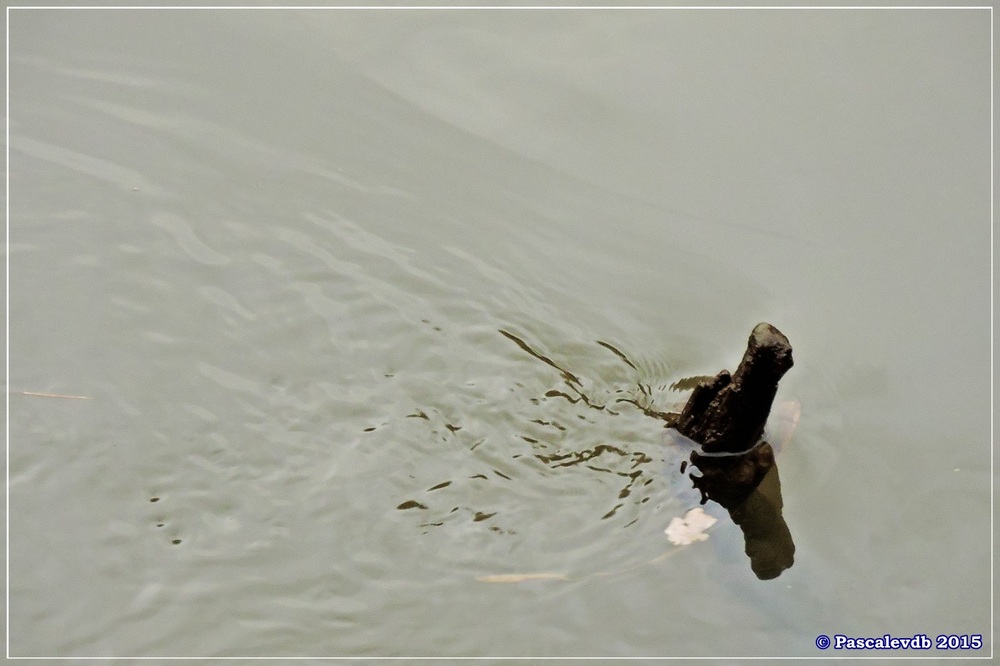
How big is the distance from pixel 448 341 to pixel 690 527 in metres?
1.17

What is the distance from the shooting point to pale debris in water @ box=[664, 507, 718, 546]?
3.03m

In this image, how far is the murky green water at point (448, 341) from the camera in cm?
286

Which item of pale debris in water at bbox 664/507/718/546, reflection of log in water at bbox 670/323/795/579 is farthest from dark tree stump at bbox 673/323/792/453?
pale debris in water at bbox 664/507/718/546

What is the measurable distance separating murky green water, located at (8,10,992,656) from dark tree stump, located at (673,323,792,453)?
151 millimetres

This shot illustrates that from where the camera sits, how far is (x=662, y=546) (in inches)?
118

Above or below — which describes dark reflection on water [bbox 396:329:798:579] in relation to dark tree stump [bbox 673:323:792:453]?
below

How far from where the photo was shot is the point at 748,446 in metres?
3.26

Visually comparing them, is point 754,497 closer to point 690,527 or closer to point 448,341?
point 690,527

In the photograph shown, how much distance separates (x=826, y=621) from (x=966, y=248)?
1995 millimetres

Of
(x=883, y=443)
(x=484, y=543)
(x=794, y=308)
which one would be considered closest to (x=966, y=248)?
(x=794, y=308)

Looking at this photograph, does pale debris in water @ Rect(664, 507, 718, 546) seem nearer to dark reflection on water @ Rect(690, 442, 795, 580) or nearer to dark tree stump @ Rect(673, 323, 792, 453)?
dark reflection on water @ Rect(690, 442, 795, 580)

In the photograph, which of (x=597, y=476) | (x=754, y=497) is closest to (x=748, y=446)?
(x=754, y=497)

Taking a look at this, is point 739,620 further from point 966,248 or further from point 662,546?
point 966,248

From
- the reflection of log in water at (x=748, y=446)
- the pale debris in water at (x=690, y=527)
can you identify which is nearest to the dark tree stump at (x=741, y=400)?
the reflection of log in water at (x=748, y=446)
